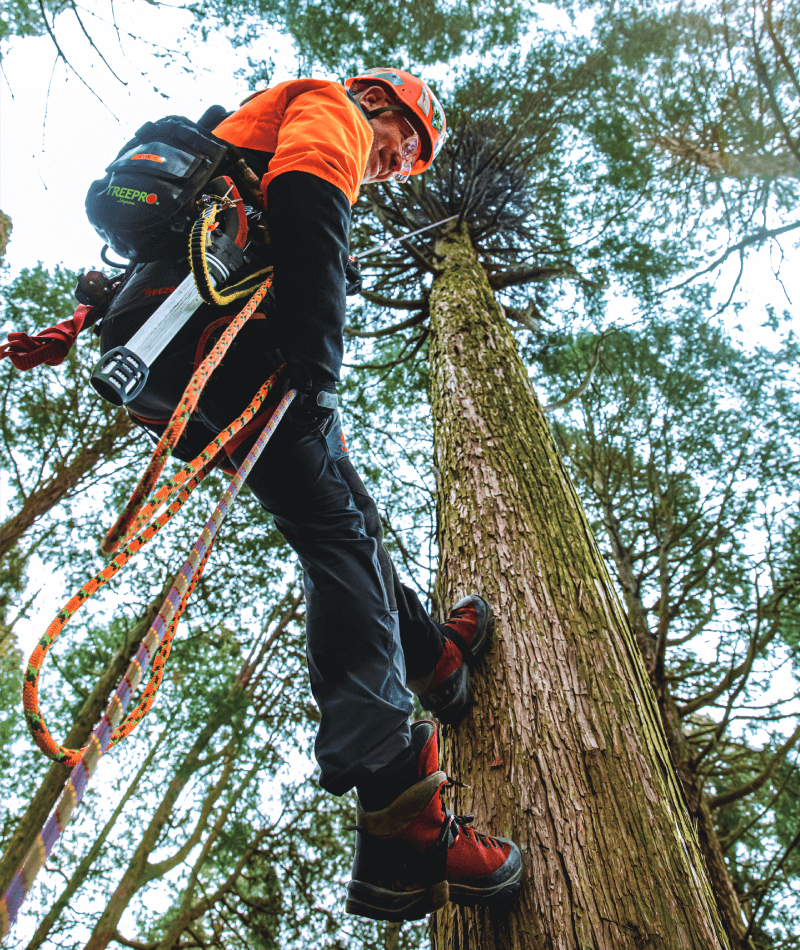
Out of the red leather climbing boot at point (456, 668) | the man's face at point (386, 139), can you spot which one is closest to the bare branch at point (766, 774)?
the red leather climbing boot at point (456, 668)

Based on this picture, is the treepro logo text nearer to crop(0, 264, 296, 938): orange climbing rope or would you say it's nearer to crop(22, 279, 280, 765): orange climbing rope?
crop(0, 264, 296, 938): orange climbing rope

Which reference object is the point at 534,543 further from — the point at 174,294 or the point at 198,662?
the point at 198,662

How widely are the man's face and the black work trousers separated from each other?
1093 mm

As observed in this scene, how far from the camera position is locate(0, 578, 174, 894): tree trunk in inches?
152

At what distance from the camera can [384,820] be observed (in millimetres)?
1157

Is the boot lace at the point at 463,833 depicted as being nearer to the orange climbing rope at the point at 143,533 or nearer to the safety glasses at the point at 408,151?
the orange climbing rope at the point at 143,533

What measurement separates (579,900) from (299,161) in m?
1.61

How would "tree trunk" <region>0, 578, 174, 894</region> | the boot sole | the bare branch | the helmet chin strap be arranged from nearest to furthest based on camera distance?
the boot sole, the helmet chin strap, the bare branch, "tree trunk" <region>0, 578, 174, 894</region>

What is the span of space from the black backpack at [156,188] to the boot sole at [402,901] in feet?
4.80

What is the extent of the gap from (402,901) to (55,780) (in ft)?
14.0

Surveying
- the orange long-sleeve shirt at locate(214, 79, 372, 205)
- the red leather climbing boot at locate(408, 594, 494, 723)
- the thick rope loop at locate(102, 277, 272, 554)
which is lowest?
the thick rope loop at locate(102, 277, 272, 554)

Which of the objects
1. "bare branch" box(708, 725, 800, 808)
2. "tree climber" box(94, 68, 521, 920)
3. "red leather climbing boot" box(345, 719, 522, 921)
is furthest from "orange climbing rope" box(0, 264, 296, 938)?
"bare branch" box(708, 725, 800, 808)

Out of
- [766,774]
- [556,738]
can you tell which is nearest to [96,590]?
[556,738]

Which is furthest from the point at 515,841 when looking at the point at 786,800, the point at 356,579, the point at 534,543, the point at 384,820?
the point at 786,800
